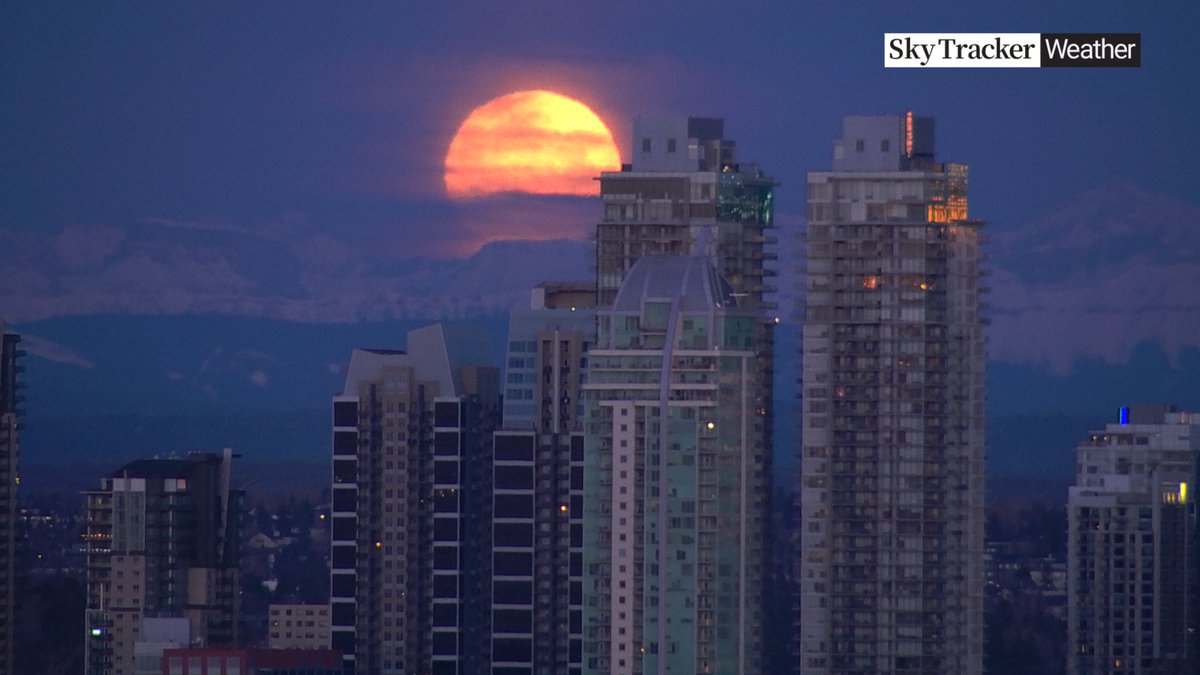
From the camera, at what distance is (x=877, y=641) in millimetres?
90500

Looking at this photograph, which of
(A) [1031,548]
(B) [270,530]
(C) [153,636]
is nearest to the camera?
(C) [153,636]

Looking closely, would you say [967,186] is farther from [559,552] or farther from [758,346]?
[559,552]

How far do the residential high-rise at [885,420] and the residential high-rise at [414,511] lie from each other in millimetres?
15500

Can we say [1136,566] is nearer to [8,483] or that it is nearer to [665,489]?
[665,489]

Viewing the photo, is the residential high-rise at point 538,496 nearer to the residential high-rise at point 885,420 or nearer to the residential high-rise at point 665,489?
the residential high-rise at point 885,420

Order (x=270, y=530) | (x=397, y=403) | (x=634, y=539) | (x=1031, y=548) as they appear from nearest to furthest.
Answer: (x=634, y=539)
(x=397, y=403)
(x=1031, y=548)
(x=270, y=530)

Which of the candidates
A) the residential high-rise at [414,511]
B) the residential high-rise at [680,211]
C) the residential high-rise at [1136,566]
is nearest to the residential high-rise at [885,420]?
the residential high-rise at [680,211]

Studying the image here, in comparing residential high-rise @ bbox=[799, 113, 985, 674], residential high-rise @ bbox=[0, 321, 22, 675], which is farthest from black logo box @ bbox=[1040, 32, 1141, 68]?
residential high-rise @ bbox=[0, 321, 22, 675]

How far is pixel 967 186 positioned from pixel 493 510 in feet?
63.7

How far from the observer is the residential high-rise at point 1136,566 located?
110625mm

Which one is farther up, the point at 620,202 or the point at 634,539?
the point at 620,202

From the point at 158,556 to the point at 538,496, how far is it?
13.2 metres

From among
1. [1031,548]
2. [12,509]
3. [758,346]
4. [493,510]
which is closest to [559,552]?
[493,510]

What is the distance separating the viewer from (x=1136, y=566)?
111750 millimetres
